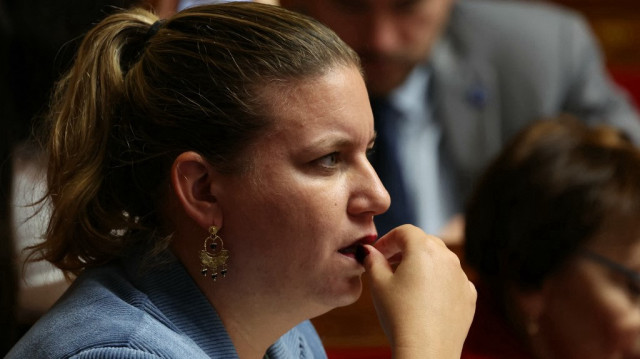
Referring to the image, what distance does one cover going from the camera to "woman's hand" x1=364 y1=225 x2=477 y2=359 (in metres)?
0.93

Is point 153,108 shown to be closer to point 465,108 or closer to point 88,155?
point 88,155

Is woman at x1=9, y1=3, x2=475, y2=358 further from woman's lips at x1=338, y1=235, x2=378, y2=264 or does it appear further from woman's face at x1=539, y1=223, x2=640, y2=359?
woman's face at x1=539, y1=223, x2=640, y2=359

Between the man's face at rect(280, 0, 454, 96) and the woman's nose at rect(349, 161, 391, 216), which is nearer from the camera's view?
the woman's nose at rect(349, 161, 391, 216)

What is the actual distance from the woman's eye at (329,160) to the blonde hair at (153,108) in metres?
0.07

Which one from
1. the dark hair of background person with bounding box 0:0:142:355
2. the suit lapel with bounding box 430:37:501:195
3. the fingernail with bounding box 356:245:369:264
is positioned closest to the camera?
the fingernail with bounding box 356:245:369:264

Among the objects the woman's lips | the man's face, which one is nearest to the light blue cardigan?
the woman's lips

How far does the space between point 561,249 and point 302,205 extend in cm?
74

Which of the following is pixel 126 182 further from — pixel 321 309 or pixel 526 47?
pixel 526 47

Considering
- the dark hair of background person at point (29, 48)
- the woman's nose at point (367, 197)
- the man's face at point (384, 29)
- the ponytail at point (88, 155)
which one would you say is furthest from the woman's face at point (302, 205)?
the man's face at point (384, 29)

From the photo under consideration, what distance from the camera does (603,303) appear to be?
154cm

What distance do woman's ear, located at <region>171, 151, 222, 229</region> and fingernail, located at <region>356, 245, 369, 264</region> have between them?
0.16 metres

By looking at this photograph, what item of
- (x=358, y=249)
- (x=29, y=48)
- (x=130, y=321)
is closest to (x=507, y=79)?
(x=29, y=48)

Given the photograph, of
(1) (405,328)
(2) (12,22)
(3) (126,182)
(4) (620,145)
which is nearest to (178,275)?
(3) (126,182)

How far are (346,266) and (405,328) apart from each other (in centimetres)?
10
